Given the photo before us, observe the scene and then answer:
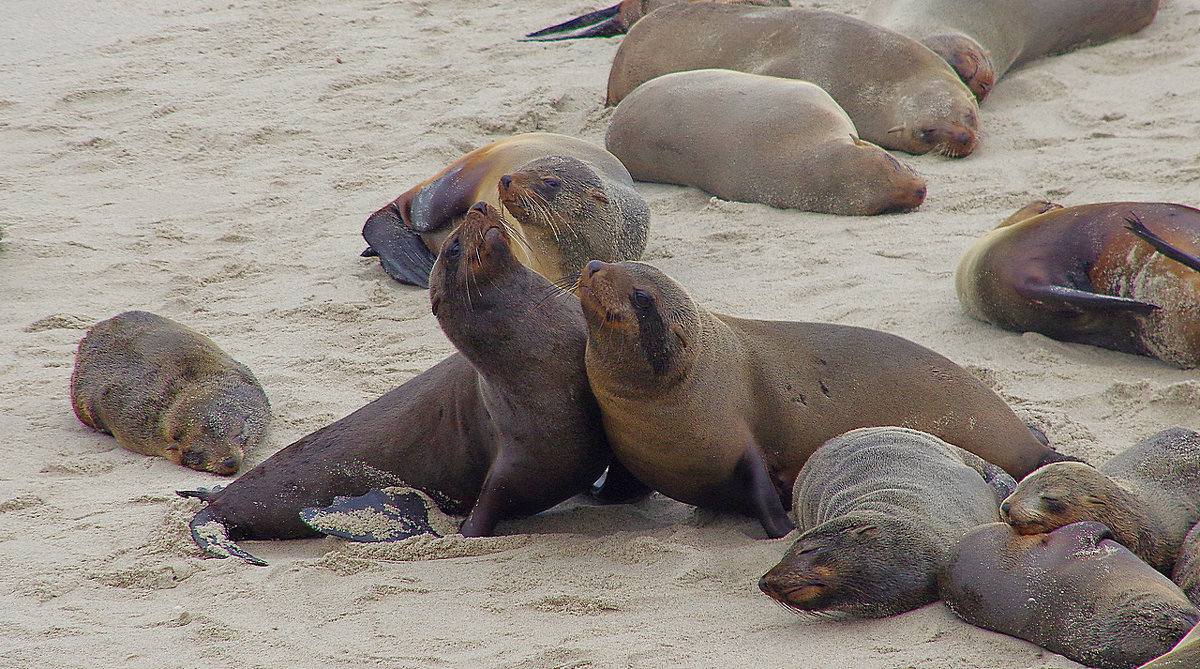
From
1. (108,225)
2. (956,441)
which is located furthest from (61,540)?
(108,225)

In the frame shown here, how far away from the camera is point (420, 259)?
557 cm

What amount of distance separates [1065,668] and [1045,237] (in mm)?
2722

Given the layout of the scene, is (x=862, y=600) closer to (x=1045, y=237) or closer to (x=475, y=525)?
(x=475, y=525)

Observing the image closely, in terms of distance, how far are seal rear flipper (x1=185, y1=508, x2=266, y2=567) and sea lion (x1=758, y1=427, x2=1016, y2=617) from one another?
1.56 meters

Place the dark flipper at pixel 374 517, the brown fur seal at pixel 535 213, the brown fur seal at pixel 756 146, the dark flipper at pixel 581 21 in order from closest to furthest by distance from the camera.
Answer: the dark flipper at pixel 374 517 < the brown fur seal at pixel 535 213 < the brown fur seal at pixel 756 146 < the dark flipper at pixel 581 21

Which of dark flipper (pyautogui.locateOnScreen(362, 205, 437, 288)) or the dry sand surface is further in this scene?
dark flipper (pyautogui.locateOnScreen(362, 205, 437, 288))

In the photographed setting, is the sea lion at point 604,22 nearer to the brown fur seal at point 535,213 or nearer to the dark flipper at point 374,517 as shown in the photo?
the brown fur seal at point 535,213

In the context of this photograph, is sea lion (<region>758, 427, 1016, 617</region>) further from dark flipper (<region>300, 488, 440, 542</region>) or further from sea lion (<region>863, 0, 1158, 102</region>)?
sea lion (<region>863, 0, 1158, 102</region>)

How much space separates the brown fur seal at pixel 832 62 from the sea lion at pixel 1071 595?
13.8ft

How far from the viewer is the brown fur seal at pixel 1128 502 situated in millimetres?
2707

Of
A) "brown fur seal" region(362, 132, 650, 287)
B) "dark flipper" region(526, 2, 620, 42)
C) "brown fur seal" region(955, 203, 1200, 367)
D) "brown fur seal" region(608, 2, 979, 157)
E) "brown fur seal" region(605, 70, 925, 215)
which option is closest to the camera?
"brown fur seal" region(955, 203, 1200, 367)

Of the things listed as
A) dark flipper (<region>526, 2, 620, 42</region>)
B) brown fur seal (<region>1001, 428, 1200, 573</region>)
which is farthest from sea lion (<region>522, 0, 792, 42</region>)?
brown fur seal (<region>1001, 428, 1200, 573</region>)

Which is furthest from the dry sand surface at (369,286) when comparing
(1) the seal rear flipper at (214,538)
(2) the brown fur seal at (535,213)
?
(2) the brown fur seal at (535,213)

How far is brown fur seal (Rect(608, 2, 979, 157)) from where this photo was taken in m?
6.57
